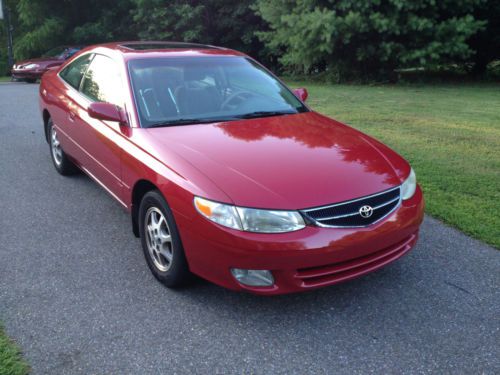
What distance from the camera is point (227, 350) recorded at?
→ 8.59ft

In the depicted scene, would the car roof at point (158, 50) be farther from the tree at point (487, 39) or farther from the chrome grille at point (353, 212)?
the tree at point (487, 39)

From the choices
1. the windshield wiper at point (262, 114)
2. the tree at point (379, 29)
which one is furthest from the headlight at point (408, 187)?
the tree at point (379, 29)

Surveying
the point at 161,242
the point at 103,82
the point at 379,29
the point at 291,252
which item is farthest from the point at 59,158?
the point at 379,29

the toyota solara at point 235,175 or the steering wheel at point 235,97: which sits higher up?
the steering wheel at point 235,97

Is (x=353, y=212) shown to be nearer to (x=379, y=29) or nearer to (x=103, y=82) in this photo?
(x=103, y=82)

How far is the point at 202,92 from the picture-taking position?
398cm

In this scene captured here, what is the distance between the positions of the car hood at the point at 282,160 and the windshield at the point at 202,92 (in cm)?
19

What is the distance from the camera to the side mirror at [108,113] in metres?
3.61

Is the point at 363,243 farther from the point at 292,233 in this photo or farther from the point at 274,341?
the point at 274,341

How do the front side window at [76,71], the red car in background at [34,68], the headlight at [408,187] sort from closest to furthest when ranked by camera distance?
the headlight at [408,187]
the front side window at [76,71]
the red car in background at [34,68]

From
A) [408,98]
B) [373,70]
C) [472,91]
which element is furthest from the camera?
[373,70]

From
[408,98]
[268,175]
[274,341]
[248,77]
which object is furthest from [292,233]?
[408,98]

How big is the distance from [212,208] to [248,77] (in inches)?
81.2

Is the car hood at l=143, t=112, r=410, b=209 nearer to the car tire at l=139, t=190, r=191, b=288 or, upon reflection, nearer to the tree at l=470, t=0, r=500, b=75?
the car tire at l=139, t=190, r=191, b=288
